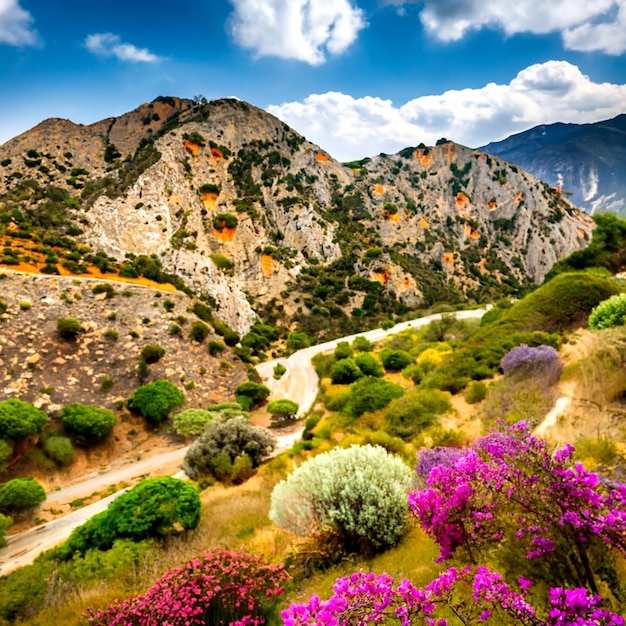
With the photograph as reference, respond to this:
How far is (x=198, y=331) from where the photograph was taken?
3644 cm

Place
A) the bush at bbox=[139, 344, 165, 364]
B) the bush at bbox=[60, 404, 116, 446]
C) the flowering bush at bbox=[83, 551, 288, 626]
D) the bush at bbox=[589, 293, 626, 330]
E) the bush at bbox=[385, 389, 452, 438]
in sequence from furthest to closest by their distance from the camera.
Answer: the bush at bbox=[139, 344, 165, 364] → the bush at bbox=[60, 404, 116, 446] → the bush at bbox=[589, 293, 626, 330] → the bush at bbox=[385, 389, 452, 438] → the flowering bush at bbox=[83, 551, 288, 626]

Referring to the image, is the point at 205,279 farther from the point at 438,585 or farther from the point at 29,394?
the point at 438,585

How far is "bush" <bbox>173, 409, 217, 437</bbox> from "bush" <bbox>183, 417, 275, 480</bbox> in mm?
7941

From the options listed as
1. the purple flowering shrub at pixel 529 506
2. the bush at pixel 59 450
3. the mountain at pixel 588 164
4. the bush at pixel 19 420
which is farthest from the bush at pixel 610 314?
the mountain at pixel 588 164

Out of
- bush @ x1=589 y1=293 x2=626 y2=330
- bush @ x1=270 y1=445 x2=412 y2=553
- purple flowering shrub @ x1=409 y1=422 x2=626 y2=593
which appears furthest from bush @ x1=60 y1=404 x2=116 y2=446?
bush @ x1=589 y1=293 x2=626 y2=330

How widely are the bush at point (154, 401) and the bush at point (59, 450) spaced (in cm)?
554

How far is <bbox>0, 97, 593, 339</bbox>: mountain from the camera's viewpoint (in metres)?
53.1

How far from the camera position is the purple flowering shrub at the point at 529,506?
2.82 metres

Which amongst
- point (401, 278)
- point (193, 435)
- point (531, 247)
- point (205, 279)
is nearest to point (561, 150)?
point (531, 247)

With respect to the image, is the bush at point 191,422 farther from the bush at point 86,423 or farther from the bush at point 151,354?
the bush at point 151,354

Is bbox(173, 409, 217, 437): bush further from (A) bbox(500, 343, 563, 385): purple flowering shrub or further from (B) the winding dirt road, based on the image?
(A) bbox(500, 343, 563, 385): purple flowering shrub

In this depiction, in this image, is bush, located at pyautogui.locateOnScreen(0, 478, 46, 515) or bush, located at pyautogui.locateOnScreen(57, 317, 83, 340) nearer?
bush, located at pyautogui.locateOnScreen(0, 478, 46, 515)

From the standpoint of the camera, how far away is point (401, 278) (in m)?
69.9

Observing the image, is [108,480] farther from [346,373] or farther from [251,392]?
[346,373]
